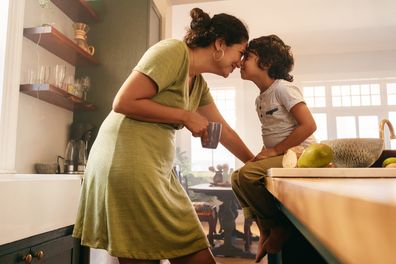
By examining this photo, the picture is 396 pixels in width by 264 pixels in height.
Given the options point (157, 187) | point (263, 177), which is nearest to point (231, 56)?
point (263, 177)

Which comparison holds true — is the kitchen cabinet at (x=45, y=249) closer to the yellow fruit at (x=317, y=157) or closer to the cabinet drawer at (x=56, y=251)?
the cabinet drawer at (x=56, y=251)

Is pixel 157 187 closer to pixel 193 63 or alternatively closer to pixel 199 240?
pixel 199 240

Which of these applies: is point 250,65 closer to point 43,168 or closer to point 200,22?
point 200,22

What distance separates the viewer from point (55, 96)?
6.67 feet

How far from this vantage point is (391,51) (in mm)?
5855

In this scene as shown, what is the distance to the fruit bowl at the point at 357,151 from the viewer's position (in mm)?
871

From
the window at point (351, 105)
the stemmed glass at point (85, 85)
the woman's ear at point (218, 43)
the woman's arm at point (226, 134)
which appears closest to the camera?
the woman's ear at point (218, 43)

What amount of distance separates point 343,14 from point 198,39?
406 cm

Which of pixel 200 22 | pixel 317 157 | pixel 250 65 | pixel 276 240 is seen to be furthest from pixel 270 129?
pixel 317 157

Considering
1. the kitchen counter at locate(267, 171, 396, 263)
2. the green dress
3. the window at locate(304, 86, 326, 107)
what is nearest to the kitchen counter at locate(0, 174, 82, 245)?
the green dress

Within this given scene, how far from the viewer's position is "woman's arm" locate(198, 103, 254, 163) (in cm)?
142

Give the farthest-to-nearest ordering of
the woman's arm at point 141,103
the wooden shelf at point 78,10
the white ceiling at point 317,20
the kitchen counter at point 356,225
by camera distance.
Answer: the white ceiling at point 317,20, the wooden shelf at point 78,10, the woman's arm at point 141,103, the kitchen counter at point 356,225

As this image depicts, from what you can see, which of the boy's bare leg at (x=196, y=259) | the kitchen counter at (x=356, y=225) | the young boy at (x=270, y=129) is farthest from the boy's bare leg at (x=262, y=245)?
the kitchen counter at (x=356, y=225)

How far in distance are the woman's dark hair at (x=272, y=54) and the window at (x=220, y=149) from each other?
4.89 m
